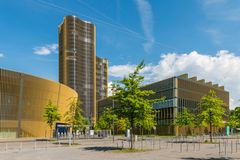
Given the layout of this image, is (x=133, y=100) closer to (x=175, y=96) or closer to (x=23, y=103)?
(x=23, y=103)

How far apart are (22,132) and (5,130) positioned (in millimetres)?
5402

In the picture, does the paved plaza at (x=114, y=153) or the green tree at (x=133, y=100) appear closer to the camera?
the paved plaza at (x=114, y=153)

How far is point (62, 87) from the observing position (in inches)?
4483

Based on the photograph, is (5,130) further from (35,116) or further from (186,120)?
(186,120)

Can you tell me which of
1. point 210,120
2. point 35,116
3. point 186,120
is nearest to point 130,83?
point 210,120

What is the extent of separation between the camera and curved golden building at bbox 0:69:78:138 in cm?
8838

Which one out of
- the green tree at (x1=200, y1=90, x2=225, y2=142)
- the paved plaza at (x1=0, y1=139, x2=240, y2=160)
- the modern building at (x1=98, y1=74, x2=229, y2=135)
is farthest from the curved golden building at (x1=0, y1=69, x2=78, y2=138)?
the green tree at (x1=200, y1=90, x2=225, y2=142)

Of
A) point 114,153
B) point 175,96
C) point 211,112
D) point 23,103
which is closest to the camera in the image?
point 114,153

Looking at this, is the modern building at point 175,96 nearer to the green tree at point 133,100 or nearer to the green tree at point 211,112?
the green tree at point 211,112

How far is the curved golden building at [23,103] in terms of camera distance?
88375 mm

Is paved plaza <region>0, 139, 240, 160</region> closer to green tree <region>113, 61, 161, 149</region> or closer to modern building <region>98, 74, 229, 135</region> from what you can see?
green tree <region>113, 61, 161, 149</region>

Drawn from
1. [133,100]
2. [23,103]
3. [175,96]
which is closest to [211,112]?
[133,100]

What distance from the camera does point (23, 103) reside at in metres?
93.6

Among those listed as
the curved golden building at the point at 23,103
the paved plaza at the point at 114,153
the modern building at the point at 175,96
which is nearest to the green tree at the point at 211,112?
the paved plaza at the point at 114,153
